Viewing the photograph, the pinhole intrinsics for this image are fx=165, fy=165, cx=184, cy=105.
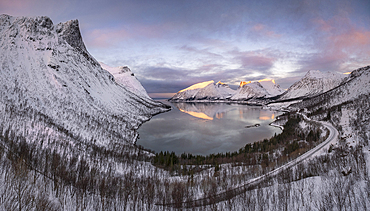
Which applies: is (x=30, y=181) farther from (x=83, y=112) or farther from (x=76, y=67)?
(x=76, y=67)

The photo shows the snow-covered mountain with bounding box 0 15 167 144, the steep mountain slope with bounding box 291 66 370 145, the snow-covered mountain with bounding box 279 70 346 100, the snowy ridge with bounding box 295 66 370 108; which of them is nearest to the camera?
the steep mountain slope with bounding box 291 66 370 145

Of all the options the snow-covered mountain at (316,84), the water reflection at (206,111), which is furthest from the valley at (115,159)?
the snow-covered mountain at (316,84)

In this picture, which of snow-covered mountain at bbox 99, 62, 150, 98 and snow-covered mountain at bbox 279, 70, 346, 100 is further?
snow-covered mountain at bbox 279, 70, 346, 100

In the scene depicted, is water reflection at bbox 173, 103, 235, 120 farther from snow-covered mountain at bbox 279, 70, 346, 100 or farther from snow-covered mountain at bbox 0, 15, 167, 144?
snow-covered mountain at bbox 279, 70, 346, 100

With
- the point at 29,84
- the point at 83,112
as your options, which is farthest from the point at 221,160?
the point at 29,84

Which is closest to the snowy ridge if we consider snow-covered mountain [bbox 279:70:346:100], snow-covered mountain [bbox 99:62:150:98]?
snow-covered mountain [bbox 99:62:150:98]

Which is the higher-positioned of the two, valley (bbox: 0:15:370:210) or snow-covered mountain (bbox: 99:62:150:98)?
snow-covered mountain (bbox: 99:62:150:98)

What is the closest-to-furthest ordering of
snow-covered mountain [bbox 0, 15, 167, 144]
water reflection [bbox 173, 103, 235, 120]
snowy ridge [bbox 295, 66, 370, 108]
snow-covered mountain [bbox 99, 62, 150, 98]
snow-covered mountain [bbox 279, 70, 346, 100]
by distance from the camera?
snow-covered mountain [bbox 0, 15, 167, 144]
snowy ridge [bbox 295, 66, 370, 108]
water reflection [bbox 173, 103, 235, 120]
snow-covered mountain [bbox 99, 62, 150, 98]
snow-covered mountain [bbox 279, 70, 346, 100]

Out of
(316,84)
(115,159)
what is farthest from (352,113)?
(316,84)

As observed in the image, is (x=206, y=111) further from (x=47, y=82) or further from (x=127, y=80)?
(x=47, y=82)
